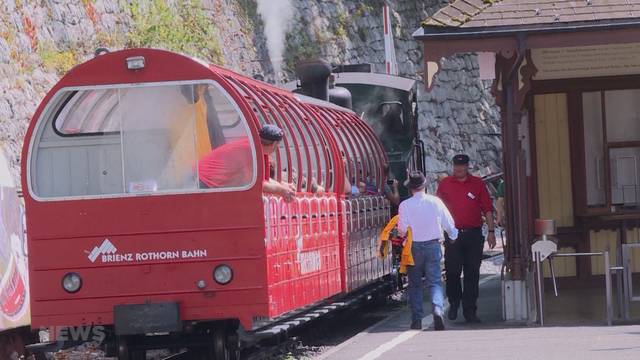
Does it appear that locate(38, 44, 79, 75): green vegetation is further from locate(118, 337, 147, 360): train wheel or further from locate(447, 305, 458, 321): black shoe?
locate(118, 337, 147, 360): train wheel

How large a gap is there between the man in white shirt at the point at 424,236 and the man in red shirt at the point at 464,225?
758mm

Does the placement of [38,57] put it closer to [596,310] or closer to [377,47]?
[596,310]

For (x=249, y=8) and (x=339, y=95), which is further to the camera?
(x=249, y=8)

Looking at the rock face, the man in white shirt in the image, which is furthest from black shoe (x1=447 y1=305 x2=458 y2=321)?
the rock face

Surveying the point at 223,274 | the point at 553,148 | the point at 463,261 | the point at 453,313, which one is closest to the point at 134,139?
the point at 223,274

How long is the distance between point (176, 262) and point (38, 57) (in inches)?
451

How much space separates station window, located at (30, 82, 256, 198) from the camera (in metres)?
11.6

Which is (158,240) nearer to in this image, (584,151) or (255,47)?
(584,151)

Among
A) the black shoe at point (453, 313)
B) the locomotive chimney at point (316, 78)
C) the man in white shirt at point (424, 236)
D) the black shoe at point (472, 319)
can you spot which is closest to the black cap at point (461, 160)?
the man in white shirt at point (424, 236)

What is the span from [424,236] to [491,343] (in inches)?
81.5

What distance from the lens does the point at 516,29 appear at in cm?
1408

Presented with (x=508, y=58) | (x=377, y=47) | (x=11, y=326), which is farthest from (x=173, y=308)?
(x=377, y=47)

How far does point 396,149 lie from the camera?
20719mm

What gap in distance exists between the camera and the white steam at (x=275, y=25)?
36.3 meters
